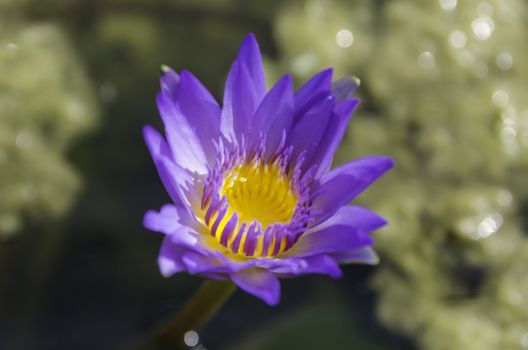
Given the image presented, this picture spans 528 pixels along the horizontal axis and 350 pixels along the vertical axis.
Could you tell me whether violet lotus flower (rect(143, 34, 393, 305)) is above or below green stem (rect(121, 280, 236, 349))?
above

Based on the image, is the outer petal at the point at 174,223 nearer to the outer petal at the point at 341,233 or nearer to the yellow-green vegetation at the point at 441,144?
the outer petal at the point at 341,233

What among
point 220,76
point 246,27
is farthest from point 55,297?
point 246,27

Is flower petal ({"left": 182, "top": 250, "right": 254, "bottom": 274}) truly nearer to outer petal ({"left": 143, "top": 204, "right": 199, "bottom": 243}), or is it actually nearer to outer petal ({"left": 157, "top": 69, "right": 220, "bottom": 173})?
outer petal ({"left": 143, "top": 204, "right": 199, "bottom": 243})

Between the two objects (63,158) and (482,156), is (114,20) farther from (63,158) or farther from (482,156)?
(482,156)

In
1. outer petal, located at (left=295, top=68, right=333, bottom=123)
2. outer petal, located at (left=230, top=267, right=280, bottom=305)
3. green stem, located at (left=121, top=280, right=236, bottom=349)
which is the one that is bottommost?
green stem, located at (left=121, top=280, right=236, bottom=349)

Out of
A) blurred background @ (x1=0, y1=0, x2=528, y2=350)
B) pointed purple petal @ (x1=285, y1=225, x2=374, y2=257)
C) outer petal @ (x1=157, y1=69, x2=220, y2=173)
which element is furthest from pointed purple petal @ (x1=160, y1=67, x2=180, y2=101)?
blurred background @ (x1=0, y1=0, x2=528, y2=350)

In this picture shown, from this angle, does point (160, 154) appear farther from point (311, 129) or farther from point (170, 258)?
point (311, 129)
